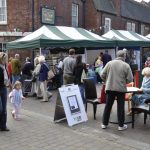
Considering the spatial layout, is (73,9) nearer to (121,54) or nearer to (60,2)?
(60,2)

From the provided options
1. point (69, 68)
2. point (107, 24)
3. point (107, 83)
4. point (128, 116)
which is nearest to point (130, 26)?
point (107, 24)

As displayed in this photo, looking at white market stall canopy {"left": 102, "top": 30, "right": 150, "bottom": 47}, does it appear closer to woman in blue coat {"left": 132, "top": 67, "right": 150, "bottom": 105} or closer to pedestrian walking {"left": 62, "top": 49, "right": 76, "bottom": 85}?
pedestrian walking {"left": 62, "top": 49, "right": 76, "bottom": 85}

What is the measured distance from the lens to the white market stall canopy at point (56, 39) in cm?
1451

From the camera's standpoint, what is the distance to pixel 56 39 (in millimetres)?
15133

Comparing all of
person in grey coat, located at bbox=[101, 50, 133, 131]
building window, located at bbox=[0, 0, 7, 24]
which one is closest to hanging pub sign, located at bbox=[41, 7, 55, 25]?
building window, located at bbox=[0, 0, 7, 24]

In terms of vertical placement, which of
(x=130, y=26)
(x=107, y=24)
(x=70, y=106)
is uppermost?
(x=130, y=26)

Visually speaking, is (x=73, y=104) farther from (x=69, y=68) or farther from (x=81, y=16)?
(x=81, y=16)

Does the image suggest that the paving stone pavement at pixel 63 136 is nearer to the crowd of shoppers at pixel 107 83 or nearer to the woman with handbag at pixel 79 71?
the crowd of shoppers at pixel 107 83

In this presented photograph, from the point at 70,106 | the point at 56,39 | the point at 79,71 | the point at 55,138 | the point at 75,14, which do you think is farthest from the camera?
the point at 75,14

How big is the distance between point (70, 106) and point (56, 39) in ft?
23.0

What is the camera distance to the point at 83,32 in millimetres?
19094

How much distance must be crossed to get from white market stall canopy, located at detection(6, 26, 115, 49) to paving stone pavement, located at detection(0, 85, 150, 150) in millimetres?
5720

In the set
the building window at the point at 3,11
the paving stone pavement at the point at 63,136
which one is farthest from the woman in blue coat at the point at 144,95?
the building window at the point at 3,11

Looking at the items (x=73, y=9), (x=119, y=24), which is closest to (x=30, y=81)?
(x=73, y=9)
